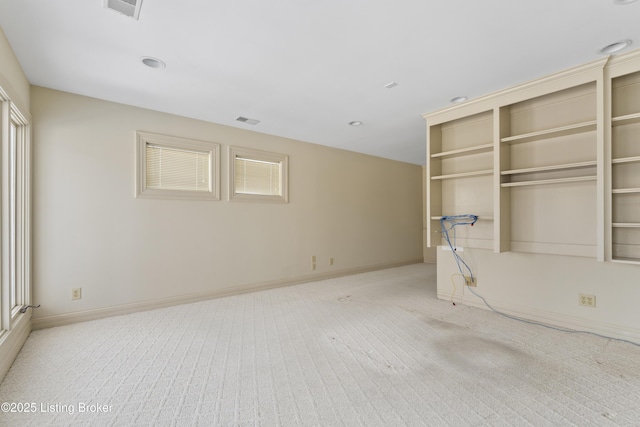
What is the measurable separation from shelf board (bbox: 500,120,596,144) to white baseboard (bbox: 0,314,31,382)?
456 centimetres

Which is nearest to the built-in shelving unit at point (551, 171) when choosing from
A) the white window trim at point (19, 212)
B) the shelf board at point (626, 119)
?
the shelf board at point (626, 119)

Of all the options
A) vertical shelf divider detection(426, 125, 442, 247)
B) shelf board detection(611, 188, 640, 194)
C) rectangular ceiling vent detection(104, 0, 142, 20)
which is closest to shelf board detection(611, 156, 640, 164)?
shelf board detection(611, 188, 640, 194)

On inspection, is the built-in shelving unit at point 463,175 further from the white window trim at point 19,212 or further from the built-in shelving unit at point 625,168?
the white window trim at point 19,212

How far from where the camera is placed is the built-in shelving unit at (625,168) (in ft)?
7.66

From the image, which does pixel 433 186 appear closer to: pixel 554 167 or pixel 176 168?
pixel 554 167

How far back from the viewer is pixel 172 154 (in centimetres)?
354

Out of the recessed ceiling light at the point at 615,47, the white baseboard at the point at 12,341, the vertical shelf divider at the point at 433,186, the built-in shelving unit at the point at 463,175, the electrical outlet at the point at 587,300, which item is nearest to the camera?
the white baseboard at the point at 12,341

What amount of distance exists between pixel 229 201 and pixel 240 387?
8.60 ft

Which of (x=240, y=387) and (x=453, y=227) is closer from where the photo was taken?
(x=240, y=387)

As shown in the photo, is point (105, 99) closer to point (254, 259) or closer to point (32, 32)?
point (32, 32)

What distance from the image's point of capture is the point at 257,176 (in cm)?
428

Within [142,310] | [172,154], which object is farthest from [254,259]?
[172,154]

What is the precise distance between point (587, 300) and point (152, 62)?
4442mm

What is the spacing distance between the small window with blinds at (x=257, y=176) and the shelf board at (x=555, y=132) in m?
2.98
